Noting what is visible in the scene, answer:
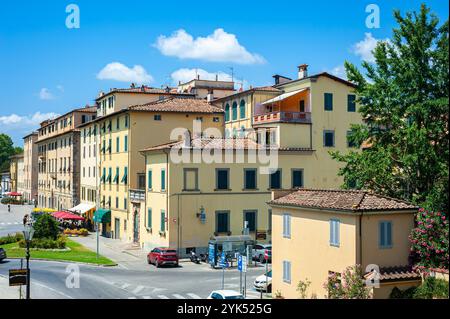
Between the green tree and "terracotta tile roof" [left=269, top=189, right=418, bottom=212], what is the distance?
3434 mm

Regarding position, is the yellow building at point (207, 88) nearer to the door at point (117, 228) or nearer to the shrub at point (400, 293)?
the door at point (117, 228)

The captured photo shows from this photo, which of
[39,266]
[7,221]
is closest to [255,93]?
[39,266]

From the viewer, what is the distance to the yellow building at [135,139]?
57938 mm

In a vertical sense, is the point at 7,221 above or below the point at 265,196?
below

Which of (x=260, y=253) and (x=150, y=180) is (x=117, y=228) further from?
(x=260, y=253)

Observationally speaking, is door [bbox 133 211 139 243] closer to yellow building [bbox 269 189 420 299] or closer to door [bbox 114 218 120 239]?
door [bbox 114 218 120 239]

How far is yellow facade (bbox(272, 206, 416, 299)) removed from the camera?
81.8 feet

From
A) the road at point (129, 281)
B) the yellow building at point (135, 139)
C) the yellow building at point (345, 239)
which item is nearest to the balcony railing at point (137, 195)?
the yellow building at point (135, 139)

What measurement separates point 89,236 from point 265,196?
80.5 ft

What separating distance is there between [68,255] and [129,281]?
1266cm

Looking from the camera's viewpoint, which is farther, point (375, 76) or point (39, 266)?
point (39, 266)

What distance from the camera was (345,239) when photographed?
996 inches
